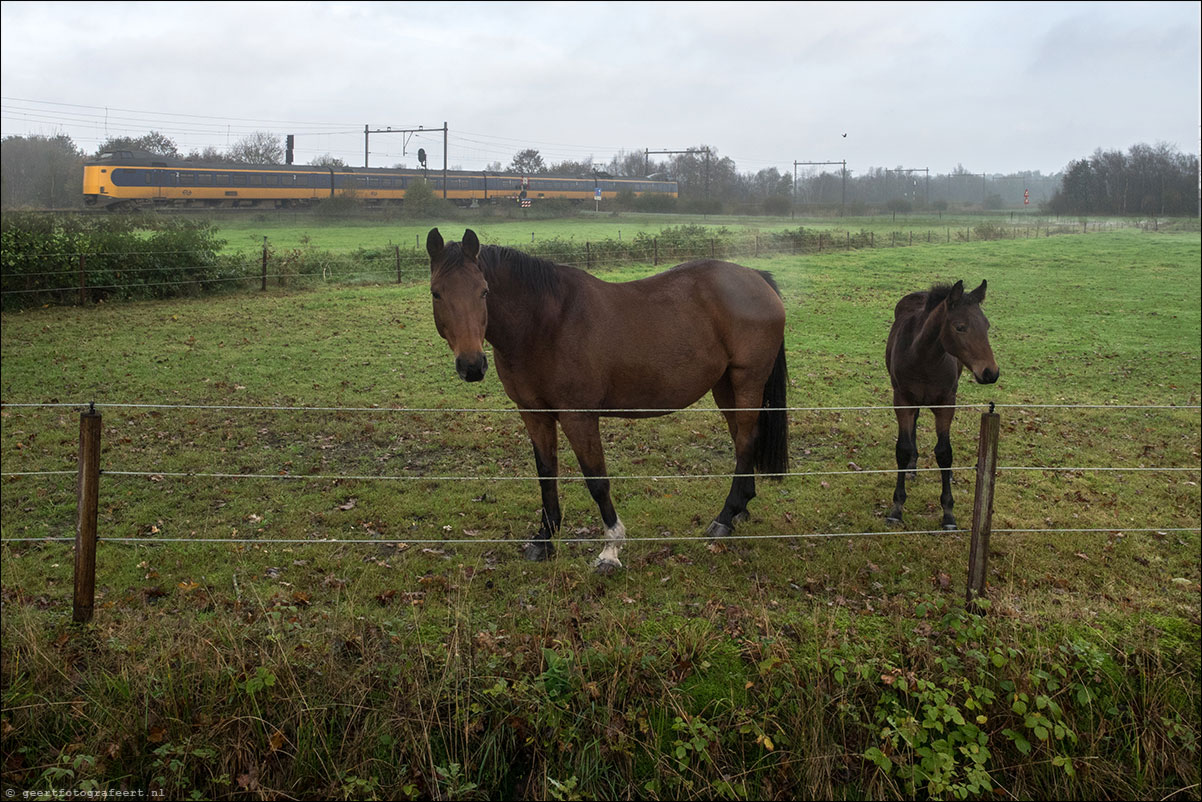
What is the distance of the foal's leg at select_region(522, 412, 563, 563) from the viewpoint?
18.7 ft

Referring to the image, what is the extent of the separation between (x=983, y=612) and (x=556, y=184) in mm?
4091

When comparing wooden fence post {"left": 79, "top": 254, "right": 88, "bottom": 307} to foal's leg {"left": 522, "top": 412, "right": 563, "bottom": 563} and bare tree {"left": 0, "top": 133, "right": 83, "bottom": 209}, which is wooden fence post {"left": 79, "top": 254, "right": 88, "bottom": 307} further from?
foal's leg {"left": 522, "top": 412, "right": 563, "bottom": 563}

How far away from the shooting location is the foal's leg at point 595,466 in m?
5.54

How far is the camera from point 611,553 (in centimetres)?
559

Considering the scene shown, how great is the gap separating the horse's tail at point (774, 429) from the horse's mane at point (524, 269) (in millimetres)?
1910

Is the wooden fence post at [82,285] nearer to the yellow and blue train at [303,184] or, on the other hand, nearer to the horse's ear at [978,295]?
the yellow and blue train at [303,184]

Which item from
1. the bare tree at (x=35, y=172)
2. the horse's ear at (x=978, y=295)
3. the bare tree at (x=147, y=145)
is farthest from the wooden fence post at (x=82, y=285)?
the horse's ear at (x=978, y=295)

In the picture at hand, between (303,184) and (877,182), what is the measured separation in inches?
173

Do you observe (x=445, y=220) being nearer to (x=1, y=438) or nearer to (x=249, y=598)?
(x=249, y=598)

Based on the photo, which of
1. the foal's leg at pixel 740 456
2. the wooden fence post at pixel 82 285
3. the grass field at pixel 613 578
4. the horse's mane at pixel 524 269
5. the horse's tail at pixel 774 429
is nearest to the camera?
the grass field at pixel 613 578

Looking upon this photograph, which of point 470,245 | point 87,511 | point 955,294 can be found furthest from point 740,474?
point 87,511

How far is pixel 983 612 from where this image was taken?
4641 mm

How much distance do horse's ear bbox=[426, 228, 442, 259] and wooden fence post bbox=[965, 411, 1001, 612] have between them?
10.6 ft

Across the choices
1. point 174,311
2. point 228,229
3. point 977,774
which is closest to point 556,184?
point 228,229
